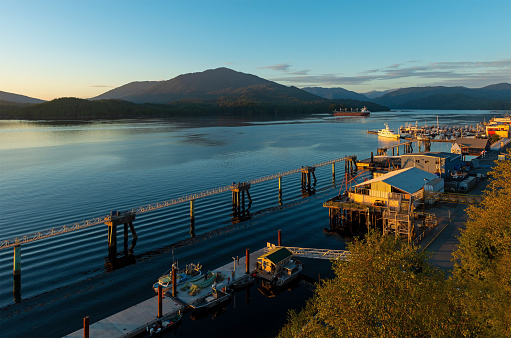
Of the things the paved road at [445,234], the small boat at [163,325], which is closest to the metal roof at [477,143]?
the paved road at [445,234]

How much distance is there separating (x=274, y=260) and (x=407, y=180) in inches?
1070

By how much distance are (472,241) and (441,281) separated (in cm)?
1042

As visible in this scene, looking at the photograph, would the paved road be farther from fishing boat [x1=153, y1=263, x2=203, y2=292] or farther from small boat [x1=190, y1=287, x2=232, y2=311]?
fishing boat [x1=153, y1=263, x2=203, y2=292]

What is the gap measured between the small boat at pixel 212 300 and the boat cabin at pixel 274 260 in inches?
209

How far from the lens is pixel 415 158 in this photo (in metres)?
67.1

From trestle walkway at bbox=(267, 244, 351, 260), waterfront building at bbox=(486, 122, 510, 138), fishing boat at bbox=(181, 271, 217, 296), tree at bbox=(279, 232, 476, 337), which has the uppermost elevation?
waterfront building at bbox=(486, 122, 510, 138)

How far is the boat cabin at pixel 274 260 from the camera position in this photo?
35.8 m

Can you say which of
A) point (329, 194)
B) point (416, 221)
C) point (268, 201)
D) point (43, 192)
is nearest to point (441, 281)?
point (416, 221)

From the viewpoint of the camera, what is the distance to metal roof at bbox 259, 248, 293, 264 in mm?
36031

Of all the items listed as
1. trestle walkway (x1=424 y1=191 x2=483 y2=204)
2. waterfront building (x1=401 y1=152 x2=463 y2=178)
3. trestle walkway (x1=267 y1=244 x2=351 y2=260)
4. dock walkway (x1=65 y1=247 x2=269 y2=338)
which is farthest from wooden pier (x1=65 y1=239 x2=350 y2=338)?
waterfront building (x1=401 y1=152 x2=463 y2=178)

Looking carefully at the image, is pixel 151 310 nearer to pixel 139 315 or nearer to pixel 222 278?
pixel 139 315

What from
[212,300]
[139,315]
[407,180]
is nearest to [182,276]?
[212,300]

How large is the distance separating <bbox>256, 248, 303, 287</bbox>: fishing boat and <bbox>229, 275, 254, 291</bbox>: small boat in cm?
123

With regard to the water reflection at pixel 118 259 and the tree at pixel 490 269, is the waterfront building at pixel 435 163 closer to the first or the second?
the tree at pixel 490 269
